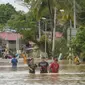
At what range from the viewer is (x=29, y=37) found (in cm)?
6638

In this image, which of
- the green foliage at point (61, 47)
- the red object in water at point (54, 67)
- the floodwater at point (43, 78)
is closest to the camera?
the floodwater at point (43, 78)

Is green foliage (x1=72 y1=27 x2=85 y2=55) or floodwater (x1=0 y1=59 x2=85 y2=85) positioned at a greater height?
green foliage (x1=72 y1=27 x2=85 y2=55)

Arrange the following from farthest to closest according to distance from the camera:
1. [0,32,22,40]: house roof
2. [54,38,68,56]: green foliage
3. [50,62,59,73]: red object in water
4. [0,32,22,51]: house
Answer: [0,32,22,40]: house roof, [0,32,22,51]: house, [54,38,68,56]: green foliage, [50,62,59,73]: red object in water

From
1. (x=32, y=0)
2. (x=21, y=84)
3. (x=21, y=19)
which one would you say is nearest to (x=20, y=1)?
(x=21, y=19)

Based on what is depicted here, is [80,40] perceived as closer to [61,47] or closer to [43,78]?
[61,47]

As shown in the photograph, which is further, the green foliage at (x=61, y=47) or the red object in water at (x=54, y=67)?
the green foliage at (x=61, y=47)

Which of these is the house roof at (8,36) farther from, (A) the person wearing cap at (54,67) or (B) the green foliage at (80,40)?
(A) the person wearing cap at (54,67)

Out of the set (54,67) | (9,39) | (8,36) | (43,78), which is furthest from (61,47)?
(8,36)

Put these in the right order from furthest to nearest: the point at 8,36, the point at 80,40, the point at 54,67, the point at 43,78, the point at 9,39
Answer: the point at 8,36 < the point at 9,39 < the point at 80,40 < the point at 54,67 < the point at 43,78

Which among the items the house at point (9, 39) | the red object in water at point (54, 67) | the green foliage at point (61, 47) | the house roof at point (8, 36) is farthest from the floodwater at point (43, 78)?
the house roof at point (8, 36)

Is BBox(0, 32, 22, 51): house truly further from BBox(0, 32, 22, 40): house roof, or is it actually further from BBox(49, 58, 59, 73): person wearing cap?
BBox(49, 58, 59, 73): person wearing cap

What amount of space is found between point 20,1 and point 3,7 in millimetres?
37396

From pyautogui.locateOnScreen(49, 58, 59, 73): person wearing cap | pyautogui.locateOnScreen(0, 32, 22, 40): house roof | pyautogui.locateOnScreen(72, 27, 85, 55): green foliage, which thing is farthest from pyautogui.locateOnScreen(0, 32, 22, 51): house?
pyautogui.locateOnScreen(49, 58, 59, 73): person wearing cap

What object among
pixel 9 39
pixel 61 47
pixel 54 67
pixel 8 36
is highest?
pixel 8 36
